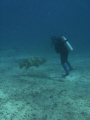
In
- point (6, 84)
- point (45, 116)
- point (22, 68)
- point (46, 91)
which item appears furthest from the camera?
point (22, 68)

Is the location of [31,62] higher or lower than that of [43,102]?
higher

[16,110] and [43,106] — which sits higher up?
[16,110]

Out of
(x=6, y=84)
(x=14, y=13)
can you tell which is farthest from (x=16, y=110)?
(x=14, y=13)

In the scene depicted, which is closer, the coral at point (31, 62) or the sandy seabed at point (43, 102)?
the sandy seabed at point (43, 102)

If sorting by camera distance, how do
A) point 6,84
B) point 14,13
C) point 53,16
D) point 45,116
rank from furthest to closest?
point 53,16 < point 14,13 < point 6,84 < point 45,116

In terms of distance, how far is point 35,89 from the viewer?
7.15 metres

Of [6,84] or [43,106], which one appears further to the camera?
[6,84]

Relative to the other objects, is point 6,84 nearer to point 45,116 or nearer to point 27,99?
point 27,99

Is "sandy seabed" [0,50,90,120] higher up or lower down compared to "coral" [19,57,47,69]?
lower down

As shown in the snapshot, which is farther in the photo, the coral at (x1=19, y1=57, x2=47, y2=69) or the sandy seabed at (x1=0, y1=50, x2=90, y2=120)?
the coral at (x1=19, y1=57, x2=47, y2=69)

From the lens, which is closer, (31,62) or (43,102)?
(43,102)

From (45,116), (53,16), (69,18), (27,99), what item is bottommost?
(45,116)

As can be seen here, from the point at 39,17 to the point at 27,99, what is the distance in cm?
18607

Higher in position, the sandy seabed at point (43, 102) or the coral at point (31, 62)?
the coral at point (31, 62)
